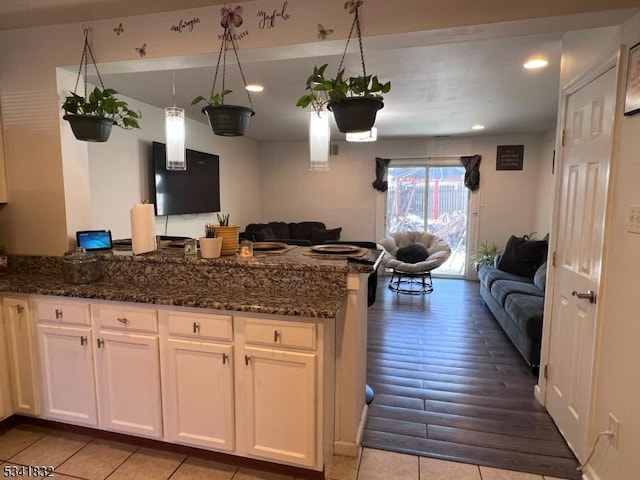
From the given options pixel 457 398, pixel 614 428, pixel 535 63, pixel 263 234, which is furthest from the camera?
pixel 263 234

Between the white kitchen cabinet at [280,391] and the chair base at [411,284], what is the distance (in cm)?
383

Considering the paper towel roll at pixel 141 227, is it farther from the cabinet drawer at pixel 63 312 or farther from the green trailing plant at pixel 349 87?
the green trailing plant at pixel 349 87

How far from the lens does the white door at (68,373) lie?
2039mm

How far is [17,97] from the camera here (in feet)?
7.66

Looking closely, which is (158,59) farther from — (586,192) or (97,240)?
(586,192)

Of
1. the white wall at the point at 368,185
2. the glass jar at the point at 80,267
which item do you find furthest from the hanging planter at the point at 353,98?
the white wall at the point at 368,185

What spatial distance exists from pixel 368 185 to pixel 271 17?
504cm

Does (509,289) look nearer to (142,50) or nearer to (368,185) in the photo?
(368,185)

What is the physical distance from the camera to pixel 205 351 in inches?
73.0

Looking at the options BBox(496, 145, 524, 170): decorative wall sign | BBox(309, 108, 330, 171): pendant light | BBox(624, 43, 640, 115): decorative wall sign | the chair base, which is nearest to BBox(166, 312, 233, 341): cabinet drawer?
BBox(309, 108, 330, 171): pendant light

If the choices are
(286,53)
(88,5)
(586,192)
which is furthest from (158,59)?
(586,192)

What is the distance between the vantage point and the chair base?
5422mm

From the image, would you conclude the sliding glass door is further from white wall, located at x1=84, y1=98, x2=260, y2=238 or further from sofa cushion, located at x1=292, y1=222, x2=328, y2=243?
white wall, located at x1=84, y1=98, x2=260, y2=238

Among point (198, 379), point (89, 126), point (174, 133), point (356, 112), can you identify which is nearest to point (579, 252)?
point (356, 112)
